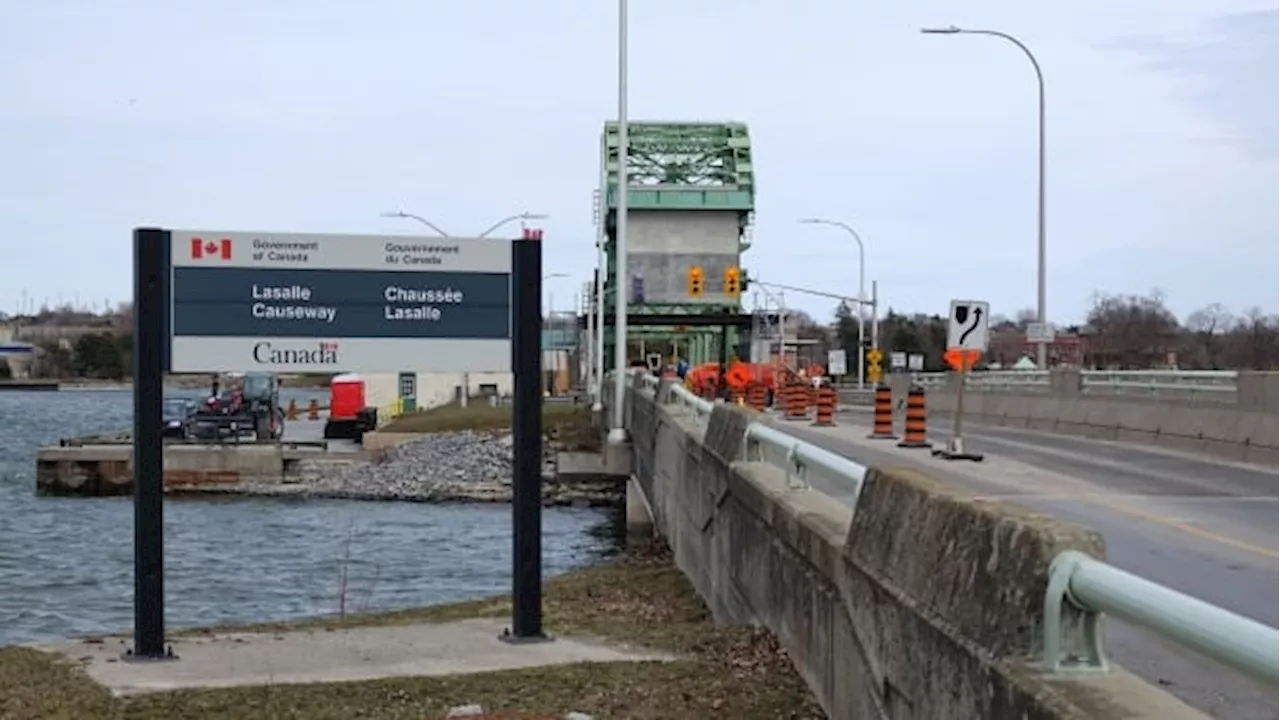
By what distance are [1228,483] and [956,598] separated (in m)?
13.7

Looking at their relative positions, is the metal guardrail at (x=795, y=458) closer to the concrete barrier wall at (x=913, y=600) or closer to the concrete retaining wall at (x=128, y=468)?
the concrete barrier wall at (x=913, y=600)

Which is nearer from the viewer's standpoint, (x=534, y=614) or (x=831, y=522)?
(x=831, y=522)

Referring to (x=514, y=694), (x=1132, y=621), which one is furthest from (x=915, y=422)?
(x=1132, y=621)

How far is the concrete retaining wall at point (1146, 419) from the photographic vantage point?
2089 cm

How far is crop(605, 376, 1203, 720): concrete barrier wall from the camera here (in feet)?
14.9

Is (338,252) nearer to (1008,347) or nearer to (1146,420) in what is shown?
(1146,420)

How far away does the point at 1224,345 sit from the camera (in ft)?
260

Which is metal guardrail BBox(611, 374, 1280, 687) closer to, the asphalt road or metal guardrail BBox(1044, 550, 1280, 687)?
metal guardrail BBox(1044, 550, 1280, 687)

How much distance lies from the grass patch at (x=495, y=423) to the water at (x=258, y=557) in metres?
10.1

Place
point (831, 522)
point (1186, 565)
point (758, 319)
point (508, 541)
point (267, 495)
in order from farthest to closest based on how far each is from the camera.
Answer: point (758, 319) < point (267, 495) < point (508, 541) < point (1186, 565) < point (831, 522)

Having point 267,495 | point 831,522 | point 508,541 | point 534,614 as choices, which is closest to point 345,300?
point 534,614

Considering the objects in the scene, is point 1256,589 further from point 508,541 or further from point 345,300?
point 508,541

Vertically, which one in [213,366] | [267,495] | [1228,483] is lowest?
[267,495]

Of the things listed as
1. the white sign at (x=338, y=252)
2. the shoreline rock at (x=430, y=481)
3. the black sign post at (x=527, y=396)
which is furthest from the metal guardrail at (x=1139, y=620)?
the shoreline rock at (x=430, y=481)
